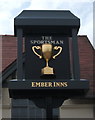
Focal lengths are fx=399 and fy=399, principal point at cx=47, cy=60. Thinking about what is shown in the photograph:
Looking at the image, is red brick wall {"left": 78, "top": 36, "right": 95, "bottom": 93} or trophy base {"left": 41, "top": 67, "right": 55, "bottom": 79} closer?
trophy base {"left": 41, "top": 67, "right": 55, "bottom": 79}

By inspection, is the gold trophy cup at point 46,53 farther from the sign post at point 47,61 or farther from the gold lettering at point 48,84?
the gold lettering at point 48,84

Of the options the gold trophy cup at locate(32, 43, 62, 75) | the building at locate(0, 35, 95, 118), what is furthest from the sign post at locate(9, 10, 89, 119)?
the building at locate(0, 35, 95, 118)

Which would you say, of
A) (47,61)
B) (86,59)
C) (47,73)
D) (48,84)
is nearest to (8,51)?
(86,59)

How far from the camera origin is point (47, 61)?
32.8 feet

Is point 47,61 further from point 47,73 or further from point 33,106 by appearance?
point 33,106

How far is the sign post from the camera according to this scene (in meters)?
9.60

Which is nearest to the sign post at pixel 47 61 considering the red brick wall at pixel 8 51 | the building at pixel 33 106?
the building at pixel 33 106

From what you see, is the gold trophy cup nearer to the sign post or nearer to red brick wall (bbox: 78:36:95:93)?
the sign post

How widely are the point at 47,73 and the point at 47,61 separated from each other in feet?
1.40

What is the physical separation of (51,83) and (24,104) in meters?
7.22

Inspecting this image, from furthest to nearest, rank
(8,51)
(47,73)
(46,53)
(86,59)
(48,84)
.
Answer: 1. (86,59)
2. (8,51)
3. (46,53)
4. (47,73)
5. (48,84)

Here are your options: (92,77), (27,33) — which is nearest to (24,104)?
(92,77)

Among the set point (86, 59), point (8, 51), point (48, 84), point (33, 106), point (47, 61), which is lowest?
point (33, 106)

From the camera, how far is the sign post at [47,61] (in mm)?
9602
